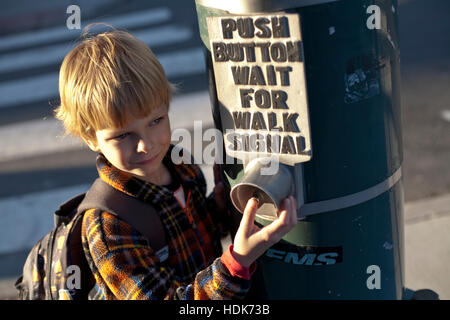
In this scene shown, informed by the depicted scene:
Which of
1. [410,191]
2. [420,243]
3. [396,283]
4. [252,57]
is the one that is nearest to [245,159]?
[252,57]

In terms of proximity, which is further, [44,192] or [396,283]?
[44,192]

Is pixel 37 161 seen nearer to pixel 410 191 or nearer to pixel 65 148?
pixel 65 148

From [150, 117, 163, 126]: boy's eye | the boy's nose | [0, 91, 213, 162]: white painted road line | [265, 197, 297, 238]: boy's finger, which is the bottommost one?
[0, 91, 213, 162]: white painted road line

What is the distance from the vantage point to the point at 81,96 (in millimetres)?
1799

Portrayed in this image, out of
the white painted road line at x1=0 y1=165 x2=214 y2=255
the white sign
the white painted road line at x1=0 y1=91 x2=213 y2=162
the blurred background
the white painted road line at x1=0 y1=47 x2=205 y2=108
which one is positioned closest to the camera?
the white sign

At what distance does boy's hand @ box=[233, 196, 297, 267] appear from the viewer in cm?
158

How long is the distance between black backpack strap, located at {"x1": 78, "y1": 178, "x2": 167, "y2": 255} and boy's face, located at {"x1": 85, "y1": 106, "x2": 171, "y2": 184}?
0.09m

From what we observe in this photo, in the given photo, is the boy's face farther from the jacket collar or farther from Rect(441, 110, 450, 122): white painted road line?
Rect(441, 110, 450, 122): white painted road line

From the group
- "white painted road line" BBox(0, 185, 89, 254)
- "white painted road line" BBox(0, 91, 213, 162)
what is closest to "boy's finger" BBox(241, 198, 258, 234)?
"white painted road line" BBox(0, 185, 89, 254)

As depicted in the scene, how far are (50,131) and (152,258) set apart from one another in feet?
15.2

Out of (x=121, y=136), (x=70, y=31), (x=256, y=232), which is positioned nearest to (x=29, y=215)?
(x=121, y=136)

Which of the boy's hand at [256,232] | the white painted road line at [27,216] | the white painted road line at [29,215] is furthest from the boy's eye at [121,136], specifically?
the white painted road line at [27,216]

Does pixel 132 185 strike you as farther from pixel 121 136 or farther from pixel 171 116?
pixel 171 116
